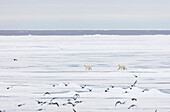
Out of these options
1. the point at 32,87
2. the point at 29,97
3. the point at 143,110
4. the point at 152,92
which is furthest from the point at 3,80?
the point at 143,110

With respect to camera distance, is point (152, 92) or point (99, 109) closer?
point (99, 109)

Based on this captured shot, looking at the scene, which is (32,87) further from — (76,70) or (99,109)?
(76,70)

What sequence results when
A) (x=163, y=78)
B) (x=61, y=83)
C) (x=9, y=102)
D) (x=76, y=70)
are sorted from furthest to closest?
(x=76, y=70), (x=163, y=78), (x=61, y=83), (x=9, y=102)

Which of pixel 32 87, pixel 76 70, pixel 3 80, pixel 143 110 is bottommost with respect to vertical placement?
pixel 143 110

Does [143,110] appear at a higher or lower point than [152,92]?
lower

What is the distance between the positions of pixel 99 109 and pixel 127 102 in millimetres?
822

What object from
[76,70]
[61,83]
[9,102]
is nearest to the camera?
[9,102]

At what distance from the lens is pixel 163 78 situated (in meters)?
11.3

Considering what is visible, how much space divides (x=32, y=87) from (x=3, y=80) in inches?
59.7

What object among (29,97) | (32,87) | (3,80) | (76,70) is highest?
(76,70)

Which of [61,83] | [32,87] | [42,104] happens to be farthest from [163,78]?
[42,104]

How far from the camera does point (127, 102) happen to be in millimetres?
8109

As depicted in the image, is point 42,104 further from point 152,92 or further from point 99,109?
point 152,92

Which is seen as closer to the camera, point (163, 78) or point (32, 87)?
point (32, 87)
